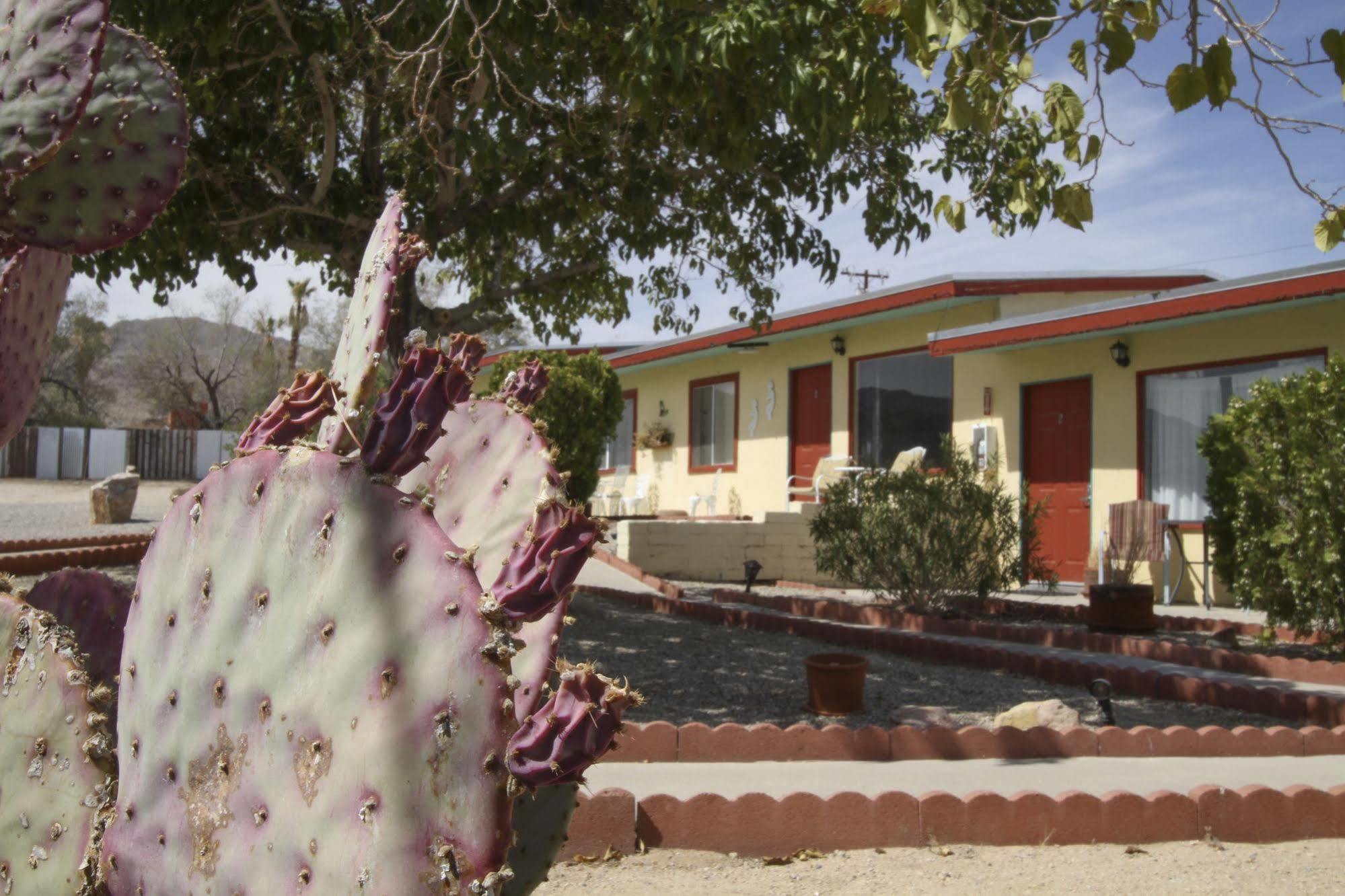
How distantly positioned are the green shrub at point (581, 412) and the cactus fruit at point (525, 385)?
10269 mm

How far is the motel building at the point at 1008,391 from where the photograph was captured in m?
11.7

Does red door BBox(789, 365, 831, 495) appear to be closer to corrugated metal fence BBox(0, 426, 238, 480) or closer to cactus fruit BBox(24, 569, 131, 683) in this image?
cactus fruit BBox(24, 569, 131, 683)

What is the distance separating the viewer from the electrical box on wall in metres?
14.2

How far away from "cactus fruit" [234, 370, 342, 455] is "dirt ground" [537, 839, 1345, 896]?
2.30 meters

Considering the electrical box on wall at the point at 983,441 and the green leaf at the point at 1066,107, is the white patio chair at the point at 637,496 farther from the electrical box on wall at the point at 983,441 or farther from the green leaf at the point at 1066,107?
the green leaf at the point at 1066,107

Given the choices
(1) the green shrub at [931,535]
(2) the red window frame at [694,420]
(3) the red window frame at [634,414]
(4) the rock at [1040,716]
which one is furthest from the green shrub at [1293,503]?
(3) the red window frame at [634,414]

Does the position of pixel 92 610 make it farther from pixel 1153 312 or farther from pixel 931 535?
pixel 1153 312

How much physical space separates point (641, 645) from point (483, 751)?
758cm

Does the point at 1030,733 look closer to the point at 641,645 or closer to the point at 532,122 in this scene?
the point at 641,645

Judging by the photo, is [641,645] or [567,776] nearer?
[567,776]

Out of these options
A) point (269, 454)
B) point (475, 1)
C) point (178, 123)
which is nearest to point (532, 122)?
point (475, 1)

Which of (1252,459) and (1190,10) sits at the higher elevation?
(1190,10)

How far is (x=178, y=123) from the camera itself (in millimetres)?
2352

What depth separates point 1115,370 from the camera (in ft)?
42.8
